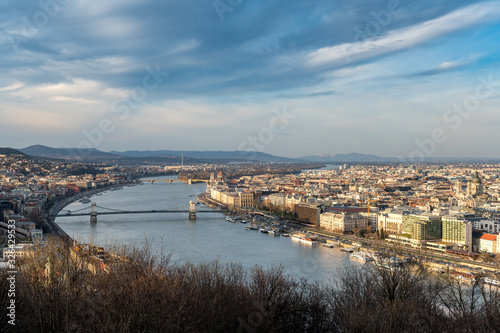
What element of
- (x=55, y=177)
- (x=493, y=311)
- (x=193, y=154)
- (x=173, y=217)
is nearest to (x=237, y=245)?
(x=173, y=217)

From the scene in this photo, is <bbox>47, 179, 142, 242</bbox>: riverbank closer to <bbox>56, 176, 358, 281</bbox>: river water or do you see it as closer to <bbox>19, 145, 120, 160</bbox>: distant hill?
<bbox>56, 176, 358, 281</bbox>: river water

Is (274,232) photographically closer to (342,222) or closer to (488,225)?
(342,222)

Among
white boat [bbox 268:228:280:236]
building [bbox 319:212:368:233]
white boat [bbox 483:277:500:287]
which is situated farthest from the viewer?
building [bbox 319:212:368:233]

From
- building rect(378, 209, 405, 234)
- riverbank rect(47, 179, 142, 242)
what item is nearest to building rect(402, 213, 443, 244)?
building rect(378, 209, 405, 234)

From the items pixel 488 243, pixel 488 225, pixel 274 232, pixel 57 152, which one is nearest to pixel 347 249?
pixel 274 232

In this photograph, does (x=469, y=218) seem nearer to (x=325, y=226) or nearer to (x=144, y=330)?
(x=325, y=226)

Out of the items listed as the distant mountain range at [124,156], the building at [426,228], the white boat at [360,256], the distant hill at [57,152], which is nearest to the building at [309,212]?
the building at [426,228]
